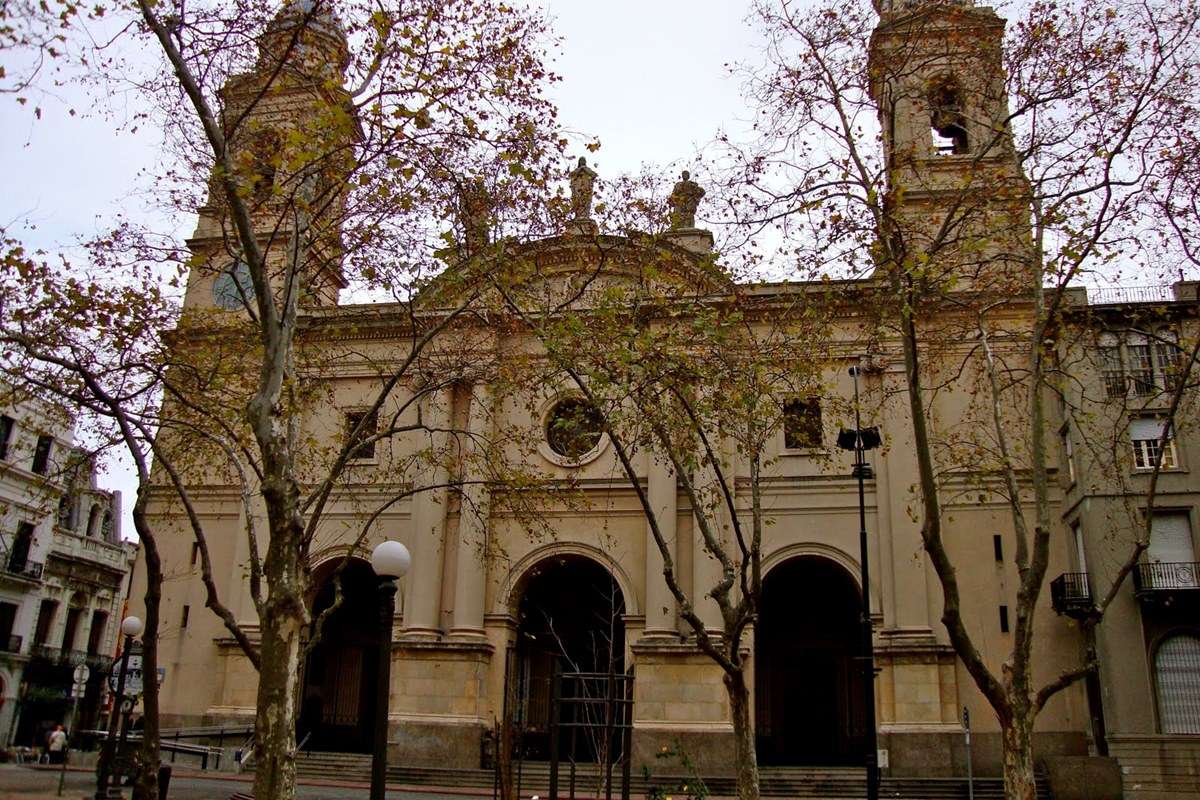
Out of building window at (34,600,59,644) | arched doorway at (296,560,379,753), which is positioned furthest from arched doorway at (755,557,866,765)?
building window at (34,600,59,644)

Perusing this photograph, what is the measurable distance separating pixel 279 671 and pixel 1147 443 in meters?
20.9

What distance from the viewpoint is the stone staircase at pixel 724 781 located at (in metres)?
22.2

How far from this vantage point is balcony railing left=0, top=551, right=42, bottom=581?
130 feet

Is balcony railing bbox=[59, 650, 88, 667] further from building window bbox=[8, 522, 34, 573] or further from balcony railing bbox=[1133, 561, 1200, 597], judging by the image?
balcony railing bbox=[1133, 561, 1200, 597]

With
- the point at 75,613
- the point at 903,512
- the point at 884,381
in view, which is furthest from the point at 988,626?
the point at 75,613

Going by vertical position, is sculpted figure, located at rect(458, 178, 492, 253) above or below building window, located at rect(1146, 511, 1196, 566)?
above

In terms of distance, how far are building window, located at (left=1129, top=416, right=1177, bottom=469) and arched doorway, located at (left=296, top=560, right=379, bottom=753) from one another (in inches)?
787

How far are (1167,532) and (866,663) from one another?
12.8 meters

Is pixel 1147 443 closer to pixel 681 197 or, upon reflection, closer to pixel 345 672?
pixel 681 197

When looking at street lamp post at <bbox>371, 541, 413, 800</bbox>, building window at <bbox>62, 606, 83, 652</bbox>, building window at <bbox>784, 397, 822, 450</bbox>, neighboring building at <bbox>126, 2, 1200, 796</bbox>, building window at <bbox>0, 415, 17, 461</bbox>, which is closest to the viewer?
street lamp post at <bbox>371, 541, 413, 800</bbox>

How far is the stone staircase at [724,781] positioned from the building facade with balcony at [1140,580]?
2429 millimetres

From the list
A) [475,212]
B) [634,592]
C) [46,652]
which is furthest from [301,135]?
[46,652]

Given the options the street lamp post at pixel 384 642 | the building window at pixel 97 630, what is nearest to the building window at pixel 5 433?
the building window at pixel 97 630

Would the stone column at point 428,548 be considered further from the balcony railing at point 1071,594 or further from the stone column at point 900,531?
the balcony railing at point 1071,594
